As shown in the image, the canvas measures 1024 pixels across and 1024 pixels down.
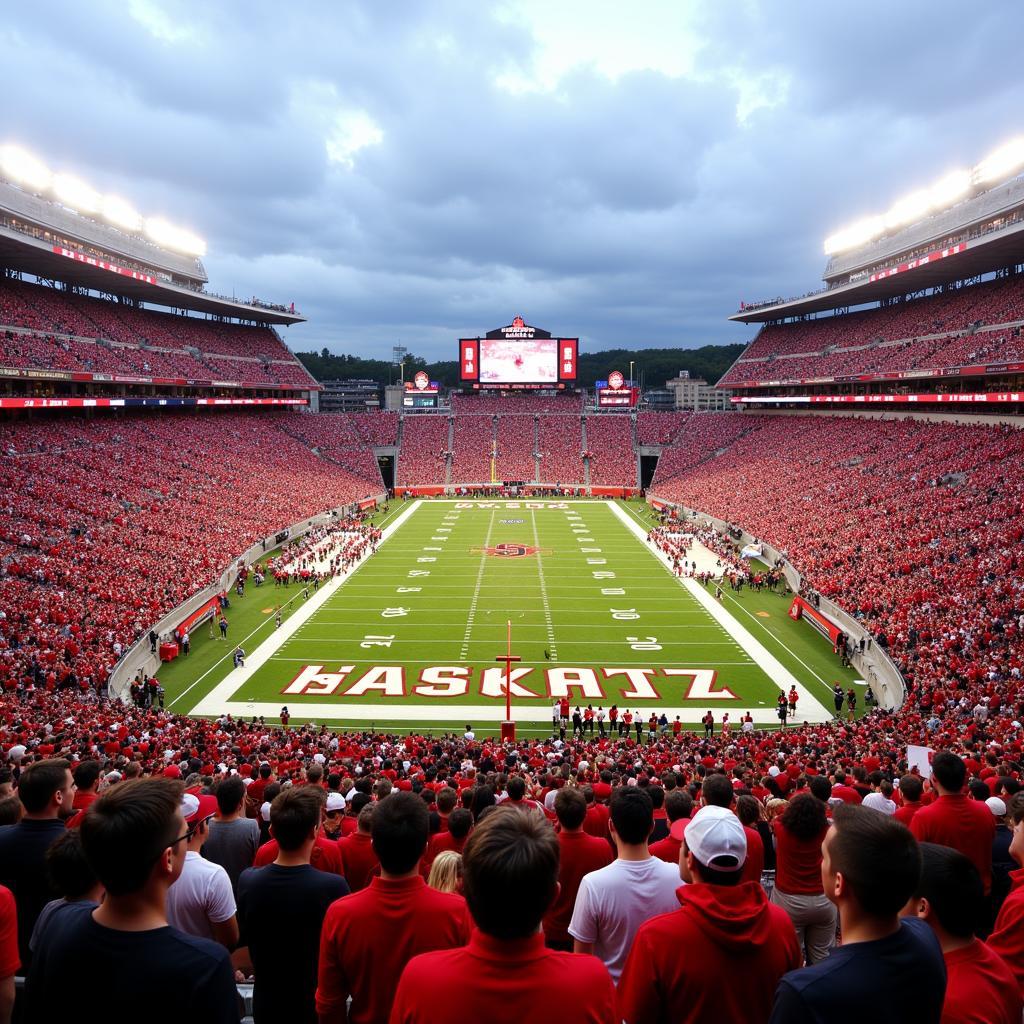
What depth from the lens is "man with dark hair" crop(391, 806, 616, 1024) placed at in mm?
2021

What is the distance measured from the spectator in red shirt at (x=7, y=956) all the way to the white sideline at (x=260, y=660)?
17673mm

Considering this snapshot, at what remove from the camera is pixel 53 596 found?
22344 mm

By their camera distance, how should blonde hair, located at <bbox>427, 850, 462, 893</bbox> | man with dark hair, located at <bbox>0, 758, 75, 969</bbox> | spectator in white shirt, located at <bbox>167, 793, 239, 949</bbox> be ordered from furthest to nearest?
man with dark hair, located at <bbox>0, 758, 75, 969</bbox> → spectator in white shirt, located at <bbox>167, 793, 239, 949</bbox> → blonde hair, located at <bbox>427, 850, 462, 893</bbox>

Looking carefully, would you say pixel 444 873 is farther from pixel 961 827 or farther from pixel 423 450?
pixel 423 450

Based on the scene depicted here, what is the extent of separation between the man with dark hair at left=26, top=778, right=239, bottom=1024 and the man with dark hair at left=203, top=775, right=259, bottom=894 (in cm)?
337

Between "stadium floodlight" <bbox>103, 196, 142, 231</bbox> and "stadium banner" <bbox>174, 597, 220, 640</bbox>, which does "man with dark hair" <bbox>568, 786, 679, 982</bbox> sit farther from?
"stadium floodlight" <bbox>103, 196, 142, 231</bbox>

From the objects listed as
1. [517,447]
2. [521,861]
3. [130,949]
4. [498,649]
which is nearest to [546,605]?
[498,649]

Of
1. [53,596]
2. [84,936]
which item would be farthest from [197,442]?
[84,936]

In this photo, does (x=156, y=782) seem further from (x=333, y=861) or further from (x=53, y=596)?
(x=53, y=596)

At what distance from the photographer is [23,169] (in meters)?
43.2

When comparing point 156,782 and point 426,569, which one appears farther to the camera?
point 426,569

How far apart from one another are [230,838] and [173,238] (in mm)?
66667

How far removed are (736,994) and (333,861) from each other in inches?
123

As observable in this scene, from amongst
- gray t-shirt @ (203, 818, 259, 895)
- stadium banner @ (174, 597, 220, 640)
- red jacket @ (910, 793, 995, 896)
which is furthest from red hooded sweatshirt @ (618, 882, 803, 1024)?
stadium banner @ (174, 597, 220, 640)
